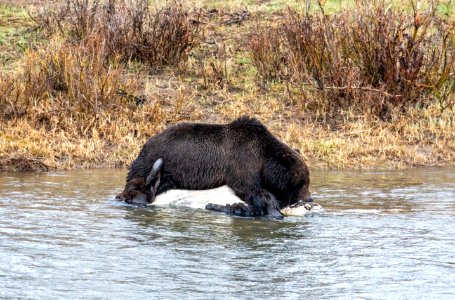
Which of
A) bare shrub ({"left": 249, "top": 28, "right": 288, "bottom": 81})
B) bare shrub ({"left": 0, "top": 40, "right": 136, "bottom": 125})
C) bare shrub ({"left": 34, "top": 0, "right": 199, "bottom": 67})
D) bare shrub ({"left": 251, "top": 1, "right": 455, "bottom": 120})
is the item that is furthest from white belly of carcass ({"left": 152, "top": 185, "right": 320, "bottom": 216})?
bare shrub ({"left": 249, "top": 28, "right": 288, "bottom": 81})

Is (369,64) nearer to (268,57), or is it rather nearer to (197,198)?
(268,57)

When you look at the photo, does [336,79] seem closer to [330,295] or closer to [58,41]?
[58,41]

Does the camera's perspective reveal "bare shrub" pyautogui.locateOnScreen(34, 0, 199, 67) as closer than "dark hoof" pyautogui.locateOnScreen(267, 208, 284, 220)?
No

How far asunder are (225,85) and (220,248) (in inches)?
288

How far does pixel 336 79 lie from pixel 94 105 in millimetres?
3443

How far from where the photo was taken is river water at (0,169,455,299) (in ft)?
21.4

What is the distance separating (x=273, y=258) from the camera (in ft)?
24.1

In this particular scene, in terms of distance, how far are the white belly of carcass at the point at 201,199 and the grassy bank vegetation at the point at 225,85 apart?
279 centimetres

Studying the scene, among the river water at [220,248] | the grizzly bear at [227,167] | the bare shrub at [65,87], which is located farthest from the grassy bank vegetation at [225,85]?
the grizzly bear at [227,167]

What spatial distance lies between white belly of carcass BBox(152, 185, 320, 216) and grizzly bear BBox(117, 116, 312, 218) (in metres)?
0.05

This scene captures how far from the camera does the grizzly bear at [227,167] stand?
9180 millimetres

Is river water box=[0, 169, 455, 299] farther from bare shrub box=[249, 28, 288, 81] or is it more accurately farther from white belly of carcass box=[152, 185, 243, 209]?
bare shrub box=[249, 28, 288, 81]

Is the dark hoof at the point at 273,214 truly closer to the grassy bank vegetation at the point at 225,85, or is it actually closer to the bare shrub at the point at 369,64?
the grassy bank vegetation at the point at 225,85

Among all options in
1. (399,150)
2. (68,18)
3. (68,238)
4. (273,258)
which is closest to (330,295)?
(273,258)
